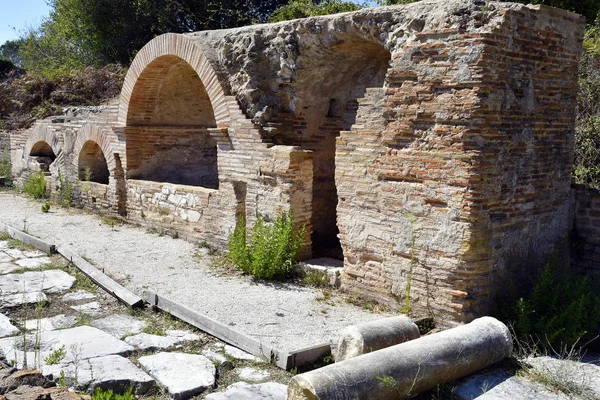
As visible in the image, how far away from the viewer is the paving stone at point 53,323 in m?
5.27

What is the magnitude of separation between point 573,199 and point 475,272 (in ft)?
6.21

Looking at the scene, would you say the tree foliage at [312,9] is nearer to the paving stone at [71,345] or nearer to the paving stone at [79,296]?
the paving stone at [79,296]

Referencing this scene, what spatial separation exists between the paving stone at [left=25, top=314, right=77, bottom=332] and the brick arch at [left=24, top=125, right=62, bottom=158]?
7.12 m

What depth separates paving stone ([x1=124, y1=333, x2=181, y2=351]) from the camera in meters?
4.87

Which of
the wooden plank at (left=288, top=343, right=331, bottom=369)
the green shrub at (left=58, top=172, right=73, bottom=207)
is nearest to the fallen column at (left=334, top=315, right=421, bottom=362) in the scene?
the wooden plank at (left=288, top=343, right=331, bottom=369)

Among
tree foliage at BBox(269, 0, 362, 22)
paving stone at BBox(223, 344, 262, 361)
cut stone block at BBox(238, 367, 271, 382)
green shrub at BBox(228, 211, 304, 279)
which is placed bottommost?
cut stone block at BBox(238, 367, 271, 382)

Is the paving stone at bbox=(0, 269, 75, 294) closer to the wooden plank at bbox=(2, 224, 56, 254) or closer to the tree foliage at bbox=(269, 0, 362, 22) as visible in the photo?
the wooden plank at bbox=(2, 224, 56, 254)

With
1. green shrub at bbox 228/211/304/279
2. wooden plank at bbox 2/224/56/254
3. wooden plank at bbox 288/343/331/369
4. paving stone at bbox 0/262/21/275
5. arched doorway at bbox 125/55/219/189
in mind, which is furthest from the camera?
arched doorway at bbox 125/55/219/189

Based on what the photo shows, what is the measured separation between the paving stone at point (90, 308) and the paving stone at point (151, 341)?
899mm

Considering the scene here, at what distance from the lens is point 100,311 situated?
5.84 meters

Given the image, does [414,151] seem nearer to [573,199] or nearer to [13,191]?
[573,199]

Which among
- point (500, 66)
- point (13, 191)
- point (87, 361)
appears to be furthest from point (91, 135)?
point (500, 66)

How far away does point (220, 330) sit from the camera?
5.11 m

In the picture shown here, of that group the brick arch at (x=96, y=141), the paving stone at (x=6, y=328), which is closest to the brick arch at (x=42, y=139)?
the brick arch at (x=96, y=141)
